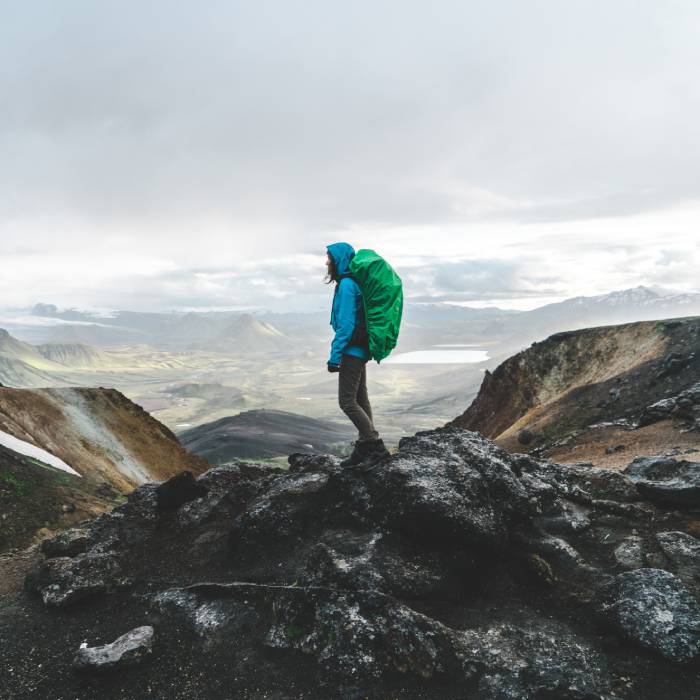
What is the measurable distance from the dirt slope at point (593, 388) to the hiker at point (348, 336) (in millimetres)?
14557

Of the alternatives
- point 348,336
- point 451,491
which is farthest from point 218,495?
point 451,491

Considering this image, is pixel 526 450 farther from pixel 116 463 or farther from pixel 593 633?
pixel 116 463

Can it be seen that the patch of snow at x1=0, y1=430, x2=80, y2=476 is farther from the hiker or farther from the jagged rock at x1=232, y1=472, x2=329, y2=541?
the hiker

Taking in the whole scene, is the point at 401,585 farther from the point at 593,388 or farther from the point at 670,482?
the point at 593,388

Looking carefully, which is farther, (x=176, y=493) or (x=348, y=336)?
(x=176, y=493)

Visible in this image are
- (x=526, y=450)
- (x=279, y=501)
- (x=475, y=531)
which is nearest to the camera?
(x=475, y=531)

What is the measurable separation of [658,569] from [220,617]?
6.96 metres

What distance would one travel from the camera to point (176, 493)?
11656 mm

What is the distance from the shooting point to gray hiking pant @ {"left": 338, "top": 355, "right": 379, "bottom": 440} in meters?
9.71

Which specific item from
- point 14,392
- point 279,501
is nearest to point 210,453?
point 14,392

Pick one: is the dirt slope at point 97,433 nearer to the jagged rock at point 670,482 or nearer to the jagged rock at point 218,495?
the jagged rock at point 218,495

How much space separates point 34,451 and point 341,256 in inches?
1167

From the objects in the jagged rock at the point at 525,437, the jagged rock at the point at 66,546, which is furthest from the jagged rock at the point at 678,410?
the jagged rock at the point at 66,546

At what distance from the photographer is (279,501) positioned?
10102 millimetres
